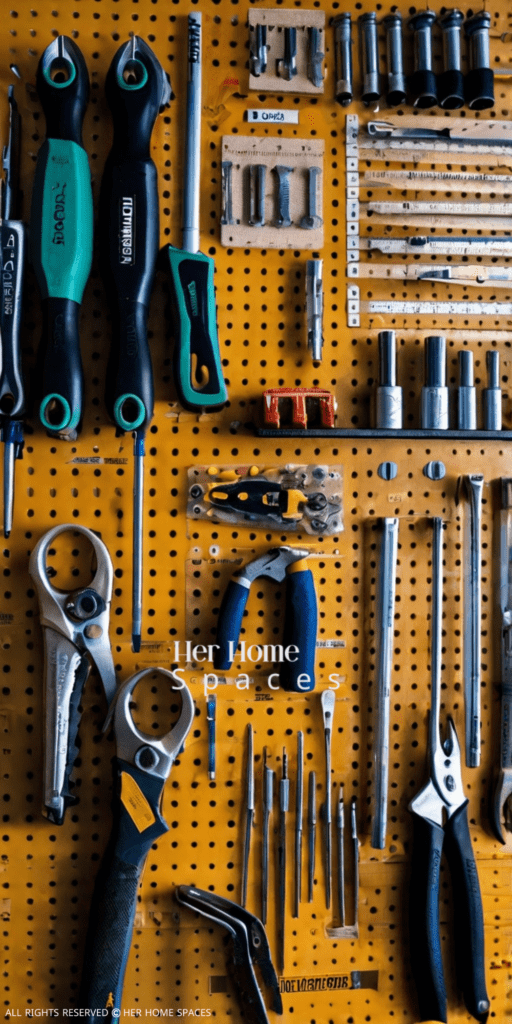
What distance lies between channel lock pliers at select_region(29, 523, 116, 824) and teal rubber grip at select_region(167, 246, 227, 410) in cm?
34

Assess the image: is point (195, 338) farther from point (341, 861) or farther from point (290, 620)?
point (341, 861)

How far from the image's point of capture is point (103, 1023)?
1.32 meters

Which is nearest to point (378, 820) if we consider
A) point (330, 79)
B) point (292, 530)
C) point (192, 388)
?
point (292, 530)

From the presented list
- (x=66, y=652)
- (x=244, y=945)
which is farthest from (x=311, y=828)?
(x=66, y=652)

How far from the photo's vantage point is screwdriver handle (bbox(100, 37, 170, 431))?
4.54ft

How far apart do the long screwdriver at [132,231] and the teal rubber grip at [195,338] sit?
6 centimetres

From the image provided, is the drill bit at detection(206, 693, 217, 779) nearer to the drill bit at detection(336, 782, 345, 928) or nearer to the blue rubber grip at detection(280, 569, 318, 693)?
the blue rubber grip at detection(280, 569, 318, 693)

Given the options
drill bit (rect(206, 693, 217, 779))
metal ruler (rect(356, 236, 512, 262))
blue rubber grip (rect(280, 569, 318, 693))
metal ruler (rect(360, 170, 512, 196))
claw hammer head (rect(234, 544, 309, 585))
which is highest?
metal ruler (rect(360, 170, 512, 196))

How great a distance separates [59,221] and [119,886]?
1225 millimetres

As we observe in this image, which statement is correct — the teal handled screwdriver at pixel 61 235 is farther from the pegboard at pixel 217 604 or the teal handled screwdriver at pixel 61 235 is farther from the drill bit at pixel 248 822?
the drill bit at pixel 248 822

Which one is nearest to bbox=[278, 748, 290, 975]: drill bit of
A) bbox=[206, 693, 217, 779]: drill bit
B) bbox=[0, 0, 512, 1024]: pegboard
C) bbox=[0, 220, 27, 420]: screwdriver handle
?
bbox=[0, 0, 512, 1024]: pegboard

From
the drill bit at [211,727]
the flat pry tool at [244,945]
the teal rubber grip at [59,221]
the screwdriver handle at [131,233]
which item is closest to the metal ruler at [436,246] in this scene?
the screwdriver handle at [131,233]

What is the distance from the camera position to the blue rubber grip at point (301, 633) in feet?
4.71

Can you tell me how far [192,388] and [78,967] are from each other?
1138 millimetres
